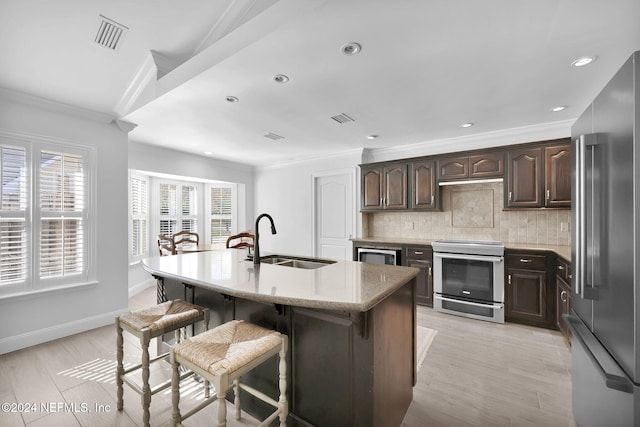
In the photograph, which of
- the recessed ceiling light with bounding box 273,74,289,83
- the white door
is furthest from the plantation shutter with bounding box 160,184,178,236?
the recessed ceiling light with bounding box 273,74,289,83

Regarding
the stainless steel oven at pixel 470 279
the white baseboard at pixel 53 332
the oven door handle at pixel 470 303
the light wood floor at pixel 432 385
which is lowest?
the light wood floor at pixel 432 385

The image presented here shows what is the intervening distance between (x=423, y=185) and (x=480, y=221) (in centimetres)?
98

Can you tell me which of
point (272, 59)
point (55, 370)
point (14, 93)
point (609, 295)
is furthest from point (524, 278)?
point (14, 93)

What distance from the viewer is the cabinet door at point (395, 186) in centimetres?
442

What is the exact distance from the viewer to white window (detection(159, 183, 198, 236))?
17.9ft

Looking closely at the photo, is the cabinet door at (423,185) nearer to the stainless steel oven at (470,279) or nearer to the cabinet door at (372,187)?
the cabinet door at (372,187)

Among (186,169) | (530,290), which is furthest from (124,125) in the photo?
(530,290)

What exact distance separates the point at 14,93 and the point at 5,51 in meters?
0.85

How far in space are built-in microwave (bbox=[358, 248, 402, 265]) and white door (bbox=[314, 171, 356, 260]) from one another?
0.63m

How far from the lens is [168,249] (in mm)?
4473

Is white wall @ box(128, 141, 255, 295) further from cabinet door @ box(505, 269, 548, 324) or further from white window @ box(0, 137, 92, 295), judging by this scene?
cabinet door @ box(505, 269, 548, 324)

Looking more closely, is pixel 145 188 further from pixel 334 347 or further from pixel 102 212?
pixel 334 347

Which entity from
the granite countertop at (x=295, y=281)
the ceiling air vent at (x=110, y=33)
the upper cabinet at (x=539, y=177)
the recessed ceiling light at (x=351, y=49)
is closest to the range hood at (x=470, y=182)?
the upper cabinet at (x=539, y=177)

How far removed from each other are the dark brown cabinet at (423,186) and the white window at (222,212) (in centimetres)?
415
